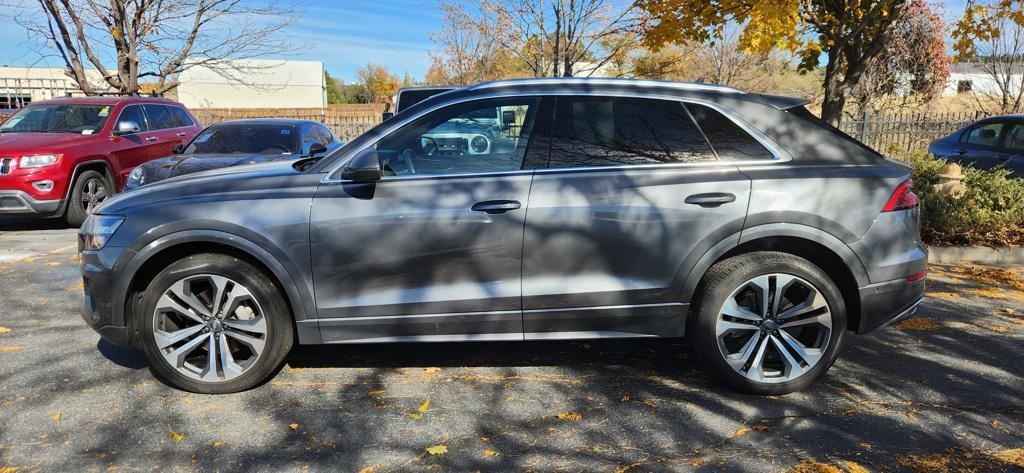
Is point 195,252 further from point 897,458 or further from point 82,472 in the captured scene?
point 897,458

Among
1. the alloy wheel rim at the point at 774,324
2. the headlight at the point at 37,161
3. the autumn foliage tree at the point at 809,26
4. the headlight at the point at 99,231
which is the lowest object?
the alloy wheel rim at the point at 774,324

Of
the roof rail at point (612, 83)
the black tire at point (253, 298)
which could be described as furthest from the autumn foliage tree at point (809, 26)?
the black tire at point (253, 298)

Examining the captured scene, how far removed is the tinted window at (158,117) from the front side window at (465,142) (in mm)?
8526

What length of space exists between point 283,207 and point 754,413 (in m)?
2.70

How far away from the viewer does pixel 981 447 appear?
3.20 m

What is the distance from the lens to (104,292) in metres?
3.73

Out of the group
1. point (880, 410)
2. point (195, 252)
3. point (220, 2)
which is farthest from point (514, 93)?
point (220, 2)

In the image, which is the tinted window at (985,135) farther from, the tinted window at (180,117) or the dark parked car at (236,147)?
the tinted window at (180,117)

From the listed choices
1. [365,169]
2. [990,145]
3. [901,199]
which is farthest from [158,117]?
[990,145]

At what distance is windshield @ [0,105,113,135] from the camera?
380 inches

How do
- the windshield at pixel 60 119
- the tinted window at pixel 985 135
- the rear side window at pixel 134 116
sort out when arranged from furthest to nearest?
the tinted window at pixel 985 135 → the rear side window at pixel 134 116 → the windshield at pixel 60 119

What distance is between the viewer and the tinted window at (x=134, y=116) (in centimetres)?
1005

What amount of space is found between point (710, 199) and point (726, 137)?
41 cm

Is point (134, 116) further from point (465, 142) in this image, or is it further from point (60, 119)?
point (465, 142)
